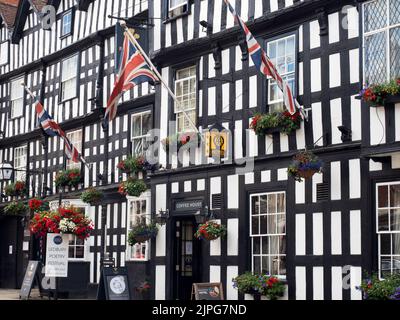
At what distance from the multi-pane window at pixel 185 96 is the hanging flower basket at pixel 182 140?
0.21 meters

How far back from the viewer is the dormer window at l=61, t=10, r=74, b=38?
76.3 feet

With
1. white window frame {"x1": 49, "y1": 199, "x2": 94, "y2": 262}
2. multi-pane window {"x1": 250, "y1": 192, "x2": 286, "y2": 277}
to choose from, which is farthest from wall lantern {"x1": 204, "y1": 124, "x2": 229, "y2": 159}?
white window frame {"x1": 49, "y1": 199, "x2": 94, "y2": 262}

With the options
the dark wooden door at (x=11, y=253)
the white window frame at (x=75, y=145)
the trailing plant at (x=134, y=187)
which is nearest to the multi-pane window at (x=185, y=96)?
the trailing plant at (x=134, y=187)

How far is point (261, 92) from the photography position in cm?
1441

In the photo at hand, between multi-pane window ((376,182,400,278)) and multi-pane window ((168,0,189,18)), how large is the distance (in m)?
6.91

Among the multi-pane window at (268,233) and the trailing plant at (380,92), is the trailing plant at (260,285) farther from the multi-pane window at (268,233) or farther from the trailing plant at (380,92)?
the trailing plant at (380,92)

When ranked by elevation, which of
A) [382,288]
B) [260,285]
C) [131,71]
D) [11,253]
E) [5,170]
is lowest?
[260,285]

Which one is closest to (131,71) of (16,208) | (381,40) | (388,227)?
(381,40)

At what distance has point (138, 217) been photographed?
18.5 metres

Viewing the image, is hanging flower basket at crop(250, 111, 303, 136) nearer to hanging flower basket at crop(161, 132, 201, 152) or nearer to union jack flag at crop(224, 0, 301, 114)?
union jack flag at crop(224, 0, 301, 114)

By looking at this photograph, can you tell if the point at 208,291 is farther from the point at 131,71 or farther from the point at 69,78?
the point at 69,78

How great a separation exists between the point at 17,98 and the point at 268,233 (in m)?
15.1
